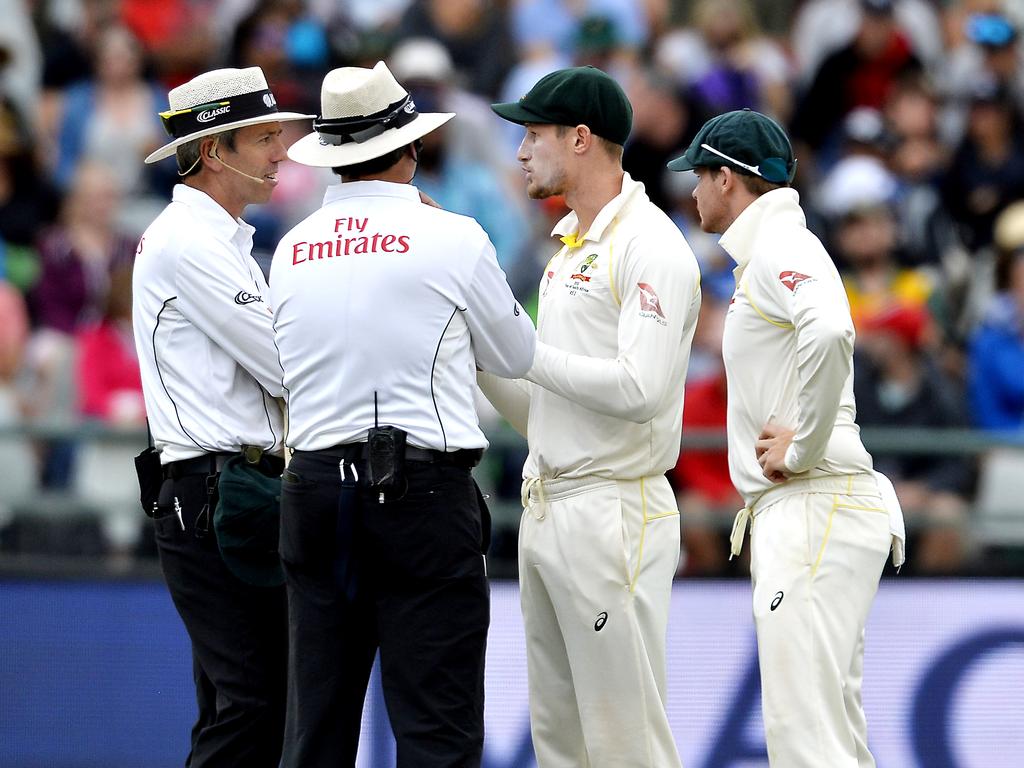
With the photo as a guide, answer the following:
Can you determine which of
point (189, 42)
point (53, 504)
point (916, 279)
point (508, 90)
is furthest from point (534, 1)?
point (53, 504)

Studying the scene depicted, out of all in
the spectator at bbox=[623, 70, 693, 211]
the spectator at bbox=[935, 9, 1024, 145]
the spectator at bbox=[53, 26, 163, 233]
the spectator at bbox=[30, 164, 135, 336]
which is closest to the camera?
the spectator at bbox=[30, 164, 135, 336]

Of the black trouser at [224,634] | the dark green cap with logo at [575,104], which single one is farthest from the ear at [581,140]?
the black trouser at [224,634]

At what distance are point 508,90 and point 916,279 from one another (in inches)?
129

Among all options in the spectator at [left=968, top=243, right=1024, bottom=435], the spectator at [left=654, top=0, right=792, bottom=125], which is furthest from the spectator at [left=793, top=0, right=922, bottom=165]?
the spectator at [left=968, top=243, right=1024, bottom=435]

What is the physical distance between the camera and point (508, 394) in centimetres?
590

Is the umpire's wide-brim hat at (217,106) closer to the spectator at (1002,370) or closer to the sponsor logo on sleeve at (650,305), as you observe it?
the sponsor logo on sleeve at (650,305)

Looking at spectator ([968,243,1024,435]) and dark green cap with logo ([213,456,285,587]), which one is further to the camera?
spectator ([968,243,1024,435])

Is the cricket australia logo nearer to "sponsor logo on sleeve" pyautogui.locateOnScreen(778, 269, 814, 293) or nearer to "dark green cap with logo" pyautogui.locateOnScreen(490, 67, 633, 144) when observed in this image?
"dark green cap with logo" pyautogui.locateOnScreen(490, 67, 633, 144)

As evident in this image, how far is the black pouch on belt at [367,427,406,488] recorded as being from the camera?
195 inches

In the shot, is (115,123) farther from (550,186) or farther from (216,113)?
(550,186)

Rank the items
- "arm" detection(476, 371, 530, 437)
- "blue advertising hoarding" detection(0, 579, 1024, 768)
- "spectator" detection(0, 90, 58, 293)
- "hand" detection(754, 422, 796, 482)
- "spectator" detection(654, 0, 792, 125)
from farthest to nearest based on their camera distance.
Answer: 1. "spectator" detection(654, 0, 792, 125)
2. "spectator" detection(0, 90, 58, 293)
3. "blue advertising hoarding" detection(0, 579, 1024, 768)
4. "arm" detection(476, 371, 530, 437)
5. "hand" detection(754, 422, 796, 482)

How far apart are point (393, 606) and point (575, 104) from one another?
1.74m

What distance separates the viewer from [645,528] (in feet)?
18.4

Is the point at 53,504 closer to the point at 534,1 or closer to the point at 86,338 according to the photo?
the point at 86,338
